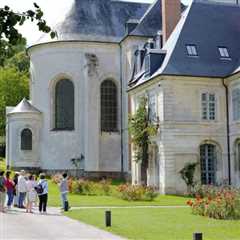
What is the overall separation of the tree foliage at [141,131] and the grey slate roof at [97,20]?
44.9ft

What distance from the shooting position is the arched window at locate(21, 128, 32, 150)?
45.3 meters

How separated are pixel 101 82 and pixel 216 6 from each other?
1312 cm

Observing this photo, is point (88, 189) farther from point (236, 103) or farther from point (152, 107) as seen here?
point (236, 103)

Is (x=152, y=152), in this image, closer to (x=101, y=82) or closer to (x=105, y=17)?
(x=101, y=82)

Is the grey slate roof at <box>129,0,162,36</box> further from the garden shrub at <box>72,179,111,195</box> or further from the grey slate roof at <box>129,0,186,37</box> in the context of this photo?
the garden shrub at <box>72,179,111,195</box>

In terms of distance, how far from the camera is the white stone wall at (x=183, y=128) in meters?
30.7

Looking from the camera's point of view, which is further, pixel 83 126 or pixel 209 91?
pixel 83 126

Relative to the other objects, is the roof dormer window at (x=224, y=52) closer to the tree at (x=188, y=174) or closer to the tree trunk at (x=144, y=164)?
the tree at (x=188, y=174)

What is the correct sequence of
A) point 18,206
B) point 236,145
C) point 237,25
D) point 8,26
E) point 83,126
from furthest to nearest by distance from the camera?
1. point 83,126
2. point 237,25
3. point 236,145
4. point 18,206
5. point 8,26

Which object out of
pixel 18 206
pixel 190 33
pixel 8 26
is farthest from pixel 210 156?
pixel 8 26

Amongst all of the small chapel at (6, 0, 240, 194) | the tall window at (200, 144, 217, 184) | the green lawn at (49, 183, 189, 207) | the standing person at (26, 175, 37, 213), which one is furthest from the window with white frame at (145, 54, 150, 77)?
the standing person at (26, 175, 37, 213)

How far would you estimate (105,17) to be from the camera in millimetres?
47594

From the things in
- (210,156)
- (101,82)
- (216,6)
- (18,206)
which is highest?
(216,6)

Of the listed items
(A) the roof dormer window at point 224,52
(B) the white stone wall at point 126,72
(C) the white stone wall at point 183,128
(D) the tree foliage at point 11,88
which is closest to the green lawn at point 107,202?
(C) the white stone wall at point 183,128
